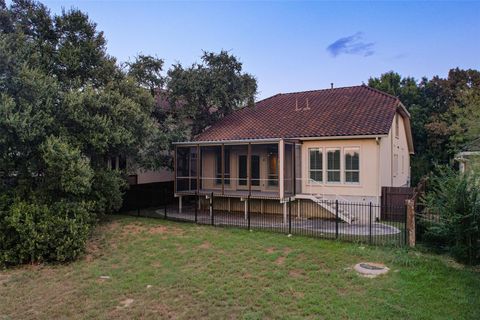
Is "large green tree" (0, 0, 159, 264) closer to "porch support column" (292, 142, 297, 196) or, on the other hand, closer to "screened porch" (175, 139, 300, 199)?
"screened porch" (175, 139, 300, 199)

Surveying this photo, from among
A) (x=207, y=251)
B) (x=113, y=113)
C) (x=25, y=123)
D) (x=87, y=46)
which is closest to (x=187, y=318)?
(x=207, y=251)

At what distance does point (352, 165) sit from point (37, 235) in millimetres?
12456

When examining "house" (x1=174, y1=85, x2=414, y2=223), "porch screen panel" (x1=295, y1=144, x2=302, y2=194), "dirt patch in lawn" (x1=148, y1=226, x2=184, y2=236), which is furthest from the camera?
"porch screen panel" (x1=295, y1=144, x2=302, y2=194)

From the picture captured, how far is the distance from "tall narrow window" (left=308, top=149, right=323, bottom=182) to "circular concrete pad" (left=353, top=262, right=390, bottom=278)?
7.99 metres

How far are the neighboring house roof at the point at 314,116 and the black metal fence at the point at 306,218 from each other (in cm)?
328

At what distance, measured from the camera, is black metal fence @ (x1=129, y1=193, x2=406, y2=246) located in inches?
452

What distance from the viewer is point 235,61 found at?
1903 cm

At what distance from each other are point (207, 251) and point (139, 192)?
361 inches

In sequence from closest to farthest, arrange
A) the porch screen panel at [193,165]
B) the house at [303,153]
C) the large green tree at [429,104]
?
the house at [303,153], the porch screen panel at [193,165], the large green tree at [429,104]

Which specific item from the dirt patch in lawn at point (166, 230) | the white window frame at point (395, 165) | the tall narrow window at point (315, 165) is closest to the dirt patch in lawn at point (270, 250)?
the dirt patch in lawn at point (166, 230)

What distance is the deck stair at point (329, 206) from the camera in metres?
14.4

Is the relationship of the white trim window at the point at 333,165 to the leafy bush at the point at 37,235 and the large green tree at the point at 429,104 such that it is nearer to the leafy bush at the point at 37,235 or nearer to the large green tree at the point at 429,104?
the leafy bush at the point at 37,235

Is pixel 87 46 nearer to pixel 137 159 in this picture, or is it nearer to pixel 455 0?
pixel 137 159

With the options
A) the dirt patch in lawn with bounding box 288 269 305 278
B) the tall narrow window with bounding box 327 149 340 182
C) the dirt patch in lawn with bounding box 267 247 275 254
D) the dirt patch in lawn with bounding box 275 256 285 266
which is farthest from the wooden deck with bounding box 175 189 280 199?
the dirt patch in lawn with bounding box 288 269 305 278
